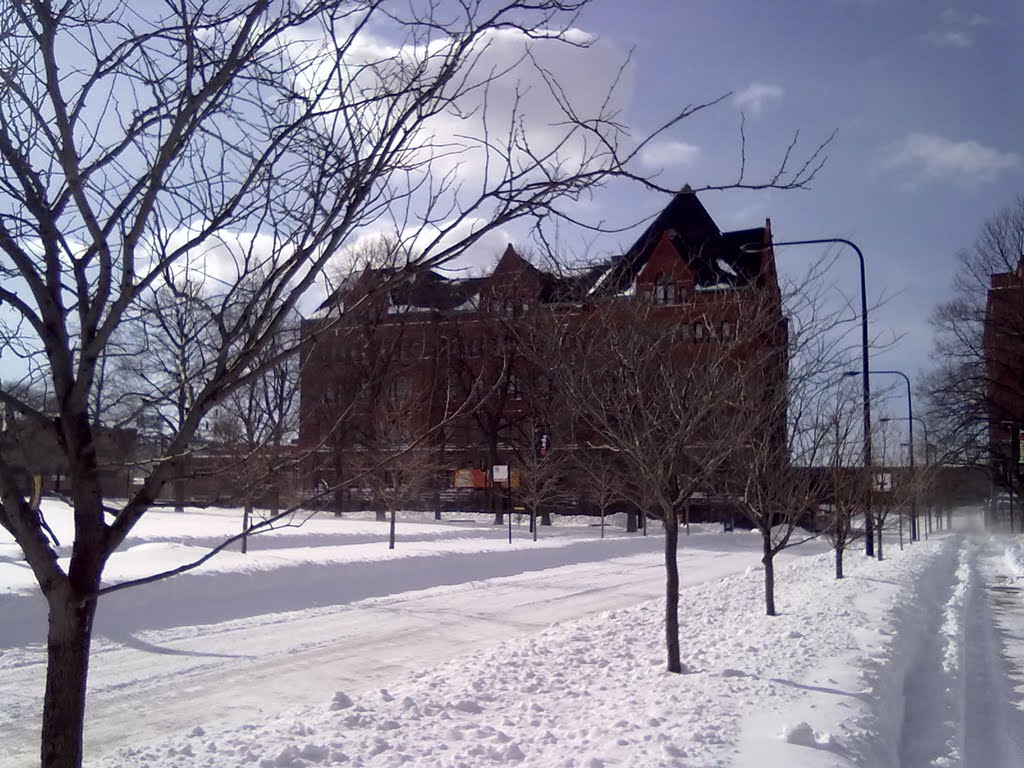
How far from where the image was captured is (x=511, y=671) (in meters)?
9.25

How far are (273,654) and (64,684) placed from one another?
340 inches

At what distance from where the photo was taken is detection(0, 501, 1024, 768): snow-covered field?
659 centimetres

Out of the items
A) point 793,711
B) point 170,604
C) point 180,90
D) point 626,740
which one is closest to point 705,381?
point 793,711

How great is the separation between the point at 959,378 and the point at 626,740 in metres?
49.4

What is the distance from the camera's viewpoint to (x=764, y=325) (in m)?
11.8

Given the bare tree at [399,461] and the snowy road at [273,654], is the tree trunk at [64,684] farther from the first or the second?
the bare tree at [399,461]

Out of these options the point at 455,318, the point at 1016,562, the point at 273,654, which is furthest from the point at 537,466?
the point at 455,318

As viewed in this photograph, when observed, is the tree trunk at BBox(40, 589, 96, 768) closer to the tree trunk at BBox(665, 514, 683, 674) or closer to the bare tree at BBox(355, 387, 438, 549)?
the tree trunk at BBox(665, 514, 683, 674)

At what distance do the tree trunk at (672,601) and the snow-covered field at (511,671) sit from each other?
0.23 metres

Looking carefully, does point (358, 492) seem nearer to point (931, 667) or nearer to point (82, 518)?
point (931, 667)

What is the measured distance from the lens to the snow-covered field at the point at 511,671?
6.59m

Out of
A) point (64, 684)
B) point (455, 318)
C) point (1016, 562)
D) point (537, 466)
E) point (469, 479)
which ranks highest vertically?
point (455, 318)

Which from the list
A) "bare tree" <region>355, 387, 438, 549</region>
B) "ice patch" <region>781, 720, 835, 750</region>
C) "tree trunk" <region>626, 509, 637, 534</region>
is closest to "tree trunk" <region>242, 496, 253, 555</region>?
"bare tree" <region>355, 387, 438, 549</region>

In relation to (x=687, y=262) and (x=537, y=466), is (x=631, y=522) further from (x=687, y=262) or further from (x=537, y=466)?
(x=687, y=262)
